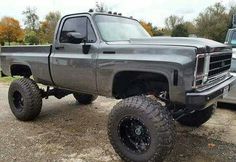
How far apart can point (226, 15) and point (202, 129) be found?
120 feet

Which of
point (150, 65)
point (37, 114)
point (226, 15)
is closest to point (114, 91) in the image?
point (150, 65)

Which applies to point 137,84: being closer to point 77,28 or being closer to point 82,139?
point 82,139

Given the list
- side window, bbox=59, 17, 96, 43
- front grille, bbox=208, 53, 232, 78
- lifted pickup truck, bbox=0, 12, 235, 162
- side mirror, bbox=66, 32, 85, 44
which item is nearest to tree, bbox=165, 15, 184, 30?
lifted pickup truck, bbox=0, 12, 235, 162

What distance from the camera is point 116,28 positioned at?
5.71 metres

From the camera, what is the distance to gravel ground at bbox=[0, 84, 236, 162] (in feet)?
16.2

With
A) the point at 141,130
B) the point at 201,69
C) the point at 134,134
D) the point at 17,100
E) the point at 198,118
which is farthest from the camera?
the point at 17,100

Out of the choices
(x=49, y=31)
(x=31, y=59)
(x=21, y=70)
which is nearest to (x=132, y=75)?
(x=31, y=59)

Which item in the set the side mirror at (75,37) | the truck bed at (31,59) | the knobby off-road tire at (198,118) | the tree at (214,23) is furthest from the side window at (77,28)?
the tree at (214,23)

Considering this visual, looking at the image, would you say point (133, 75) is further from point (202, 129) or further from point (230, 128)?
point (230, 128)

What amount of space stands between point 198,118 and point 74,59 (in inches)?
96.7

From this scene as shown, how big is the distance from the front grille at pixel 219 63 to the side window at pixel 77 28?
1853mm

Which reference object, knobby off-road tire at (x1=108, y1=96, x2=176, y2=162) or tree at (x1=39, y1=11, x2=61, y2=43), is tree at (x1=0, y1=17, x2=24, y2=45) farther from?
knobby off-road tire at (x1=108, y1=96, x2=176, y2=162)

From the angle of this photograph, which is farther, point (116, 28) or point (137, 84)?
point (116, 28)

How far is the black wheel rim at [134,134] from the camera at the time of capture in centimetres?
454
